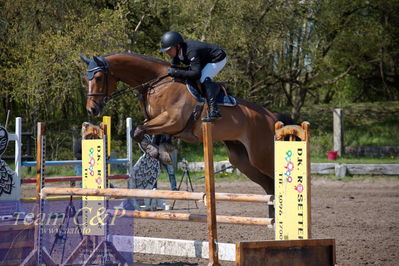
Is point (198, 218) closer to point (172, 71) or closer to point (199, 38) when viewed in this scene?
point (172, 71)

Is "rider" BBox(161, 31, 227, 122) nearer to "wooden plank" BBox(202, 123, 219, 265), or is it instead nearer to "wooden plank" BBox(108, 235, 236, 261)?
"wooden plank" BBox(108, 235, 236, 261)

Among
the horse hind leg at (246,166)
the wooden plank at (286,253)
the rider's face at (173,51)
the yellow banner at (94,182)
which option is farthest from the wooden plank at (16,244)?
the horse hind leg at (246,166)

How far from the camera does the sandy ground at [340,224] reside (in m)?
5.07

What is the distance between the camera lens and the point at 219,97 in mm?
5746

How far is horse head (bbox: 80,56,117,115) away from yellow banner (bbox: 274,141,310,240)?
7.40 ft

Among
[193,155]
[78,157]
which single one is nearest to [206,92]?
[78,157]

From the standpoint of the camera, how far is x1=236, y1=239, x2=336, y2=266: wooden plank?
135 inches

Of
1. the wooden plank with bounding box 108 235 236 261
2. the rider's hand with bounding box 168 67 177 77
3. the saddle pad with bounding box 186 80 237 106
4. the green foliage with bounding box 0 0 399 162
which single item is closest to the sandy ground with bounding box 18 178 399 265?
the wooden plank with bounding box 108 235 236 261

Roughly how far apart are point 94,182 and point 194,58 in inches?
61.0

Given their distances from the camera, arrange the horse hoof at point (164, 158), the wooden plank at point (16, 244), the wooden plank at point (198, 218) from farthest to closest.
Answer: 1. the horse hoof at point (164, 158)
2. the wooden plank at point (16, 244)
3. the wooden plank at point (198, 218)

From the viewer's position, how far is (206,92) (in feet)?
18.6

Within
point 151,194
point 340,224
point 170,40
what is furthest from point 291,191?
point 340,224

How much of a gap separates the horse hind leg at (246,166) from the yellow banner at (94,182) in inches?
70.6
